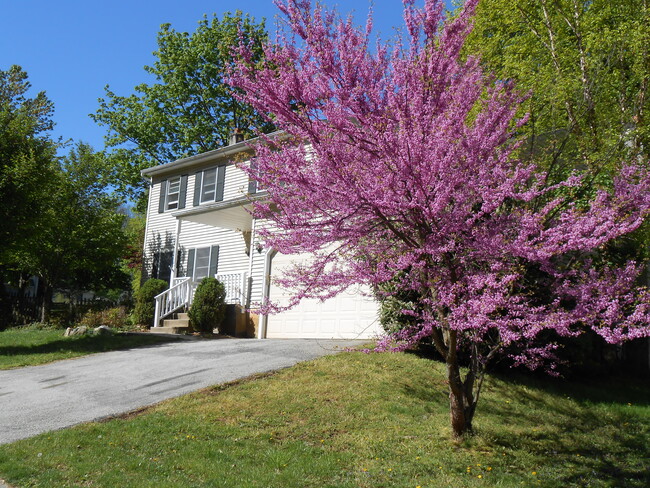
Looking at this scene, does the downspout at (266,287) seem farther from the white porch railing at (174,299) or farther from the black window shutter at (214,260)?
the black window shutter at (214,260)

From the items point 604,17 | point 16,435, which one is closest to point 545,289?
point 604,17

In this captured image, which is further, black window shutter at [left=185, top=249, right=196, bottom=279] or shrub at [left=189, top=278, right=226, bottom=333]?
black window shutter at [left=185, top=249, right=196, bottom=279]

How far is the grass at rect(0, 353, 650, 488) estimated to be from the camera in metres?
5.44

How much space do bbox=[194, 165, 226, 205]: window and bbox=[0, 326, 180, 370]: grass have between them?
7.03m

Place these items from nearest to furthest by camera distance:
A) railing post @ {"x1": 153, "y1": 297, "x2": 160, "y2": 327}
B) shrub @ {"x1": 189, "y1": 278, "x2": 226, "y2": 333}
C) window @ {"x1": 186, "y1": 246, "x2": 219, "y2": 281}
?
shrub @ {"x1": 189, "y1": 278, "x2": 226, "y2": 333} < railing post @ {"x1": 153, "y1": 297, "x2": 160, "y2": 327} < window @ {"x1": 186, "y1": 246, "x2": 219, "y2": 281}

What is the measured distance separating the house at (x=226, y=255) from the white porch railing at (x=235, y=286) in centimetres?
3

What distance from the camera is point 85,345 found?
13.7 m

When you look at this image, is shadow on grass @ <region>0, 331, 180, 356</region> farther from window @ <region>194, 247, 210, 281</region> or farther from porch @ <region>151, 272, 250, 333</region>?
window @ <region>194, 247, 210, 281</region>

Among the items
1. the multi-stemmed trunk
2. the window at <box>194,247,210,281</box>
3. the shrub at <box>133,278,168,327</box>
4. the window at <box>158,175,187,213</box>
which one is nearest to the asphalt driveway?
the multi-stemmed trunk

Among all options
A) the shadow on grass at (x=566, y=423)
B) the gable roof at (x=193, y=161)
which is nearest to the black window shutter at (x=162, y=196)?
the gable roof at (x=193, y=161)

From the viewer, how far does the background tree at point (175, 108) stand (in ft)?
95.4

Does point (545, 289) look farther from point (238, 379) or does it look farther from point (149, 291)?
point (149, 291)

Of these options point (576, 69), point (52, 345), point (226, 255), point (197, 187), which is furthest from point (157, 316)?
point (576, 69)

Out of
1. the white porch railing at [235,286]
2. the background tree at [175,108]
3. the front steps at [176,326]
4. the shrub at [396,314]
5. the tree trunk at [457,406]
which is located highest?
the background tree at [175,108]
